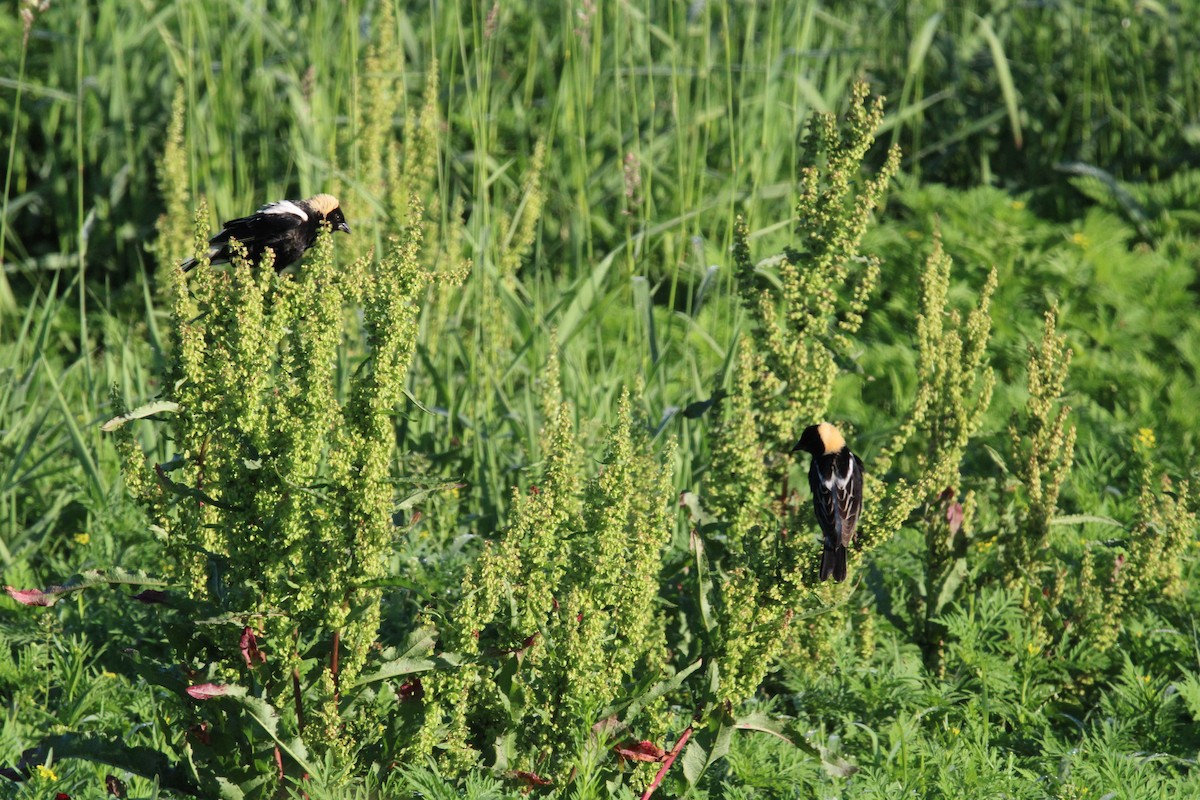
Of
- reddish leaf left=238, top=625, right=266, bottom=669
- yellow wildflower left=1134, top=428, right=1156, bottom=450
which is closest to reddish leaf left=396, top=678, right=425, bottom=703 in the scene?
reddish leaf left=238, top=625, right=266, bottom=669

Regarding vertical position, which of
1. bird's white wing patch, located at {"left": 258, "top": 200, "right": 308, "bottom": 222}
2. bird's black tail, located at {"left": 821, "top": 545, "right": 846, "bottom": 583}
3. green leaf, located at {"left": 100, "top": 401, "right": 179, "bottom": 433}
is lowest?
bird's black tail, located at {"left": 821, "top": 545, "right": 846, "bottom": 583}

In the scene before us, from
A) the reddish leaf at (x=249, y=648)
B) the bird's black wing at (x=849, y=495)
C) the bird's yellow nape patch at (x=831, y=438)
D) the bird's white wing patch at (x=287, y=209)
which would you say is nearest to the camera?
the reddish leaf at (x=249, y=648)

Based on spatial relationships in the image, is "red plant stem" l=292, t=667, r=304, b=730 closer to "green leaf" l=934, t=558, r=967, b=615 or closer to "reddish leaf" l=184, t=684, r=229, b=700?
"reddish leaf" l=184, t=684, r=229, b=700

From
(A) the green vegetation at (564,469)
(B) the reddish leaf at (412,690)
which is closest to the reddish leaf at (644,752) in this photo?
(A) the green vegetation at (564,469)

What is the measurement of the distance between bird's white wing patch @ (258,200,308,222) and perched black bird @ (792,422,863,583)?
3.75 feet

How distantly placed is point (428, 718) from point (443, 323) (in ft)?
5.25

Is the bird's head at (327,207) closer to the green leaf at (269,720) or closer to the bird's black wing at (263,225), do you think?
the bird's black wing at (263,225)

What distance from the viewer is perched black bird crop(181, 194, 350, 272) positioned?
2703 mm

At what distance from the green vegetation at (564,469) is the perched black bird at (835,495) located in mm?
42

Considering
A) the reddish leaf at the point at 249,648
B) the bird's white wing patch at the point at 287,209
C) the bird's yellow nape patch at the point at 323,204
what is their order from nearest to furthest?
the reddish leaf at the point at 249,648
the bird's white wing patch at the point at 287,209
the bird's yellow nape patch at the point at 323,204

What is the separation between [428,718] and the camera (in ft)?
7.43

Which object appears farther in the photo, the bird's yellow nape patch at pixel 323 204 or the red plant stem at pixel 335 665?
the bird's yellow nape patch at pixel 323 204

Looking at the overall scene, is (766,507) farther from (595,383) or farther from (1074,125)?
(1074,125)

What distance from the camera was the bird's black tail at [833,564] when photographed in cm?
238
